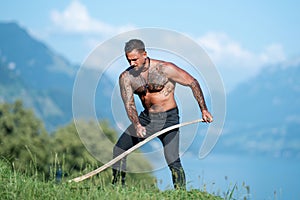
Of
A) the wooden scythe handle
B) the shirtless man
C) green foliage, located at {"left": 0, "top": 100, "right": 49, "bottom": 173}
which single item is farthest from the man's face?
green foliage, located at {"left": 0, "top": 100, "right": 49, "bottom": 173}

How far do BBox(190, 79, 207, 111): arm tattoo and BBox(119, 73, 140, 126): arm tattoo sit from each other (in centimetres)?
79

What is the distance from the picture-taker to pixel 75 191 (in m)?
6.88

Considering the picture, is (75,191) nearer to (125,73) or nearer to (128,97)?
(128,97)

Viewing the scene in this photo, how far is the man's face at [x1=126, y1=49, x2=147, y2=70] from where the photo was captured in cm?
784

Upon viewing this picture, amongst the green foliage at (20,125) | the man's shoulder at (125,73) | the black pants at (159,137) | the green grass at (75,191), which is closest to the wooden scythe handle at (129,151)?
the black pants at (159,137)

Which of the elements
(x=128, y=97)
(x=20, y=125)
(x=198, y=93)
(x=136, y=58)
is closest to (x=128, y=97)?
(x=128, y=97)

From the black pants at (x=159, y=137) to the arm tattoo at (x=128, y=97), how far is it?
117 millimetres

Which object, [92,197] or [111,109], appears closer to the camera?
[92,197]

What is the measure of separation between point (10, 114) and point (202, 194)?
47.4 meters

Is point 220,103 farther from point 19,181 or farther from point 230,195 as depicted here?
point 19,181

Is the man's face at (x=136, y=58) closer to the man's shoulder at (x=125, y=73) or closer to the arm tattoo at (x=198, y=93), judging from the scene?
the man's shoulder at (x=125, y=73)

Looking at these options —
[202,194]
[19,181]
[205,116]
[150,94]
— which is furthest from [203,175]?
[19,181]

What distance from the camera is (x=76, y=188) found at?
22.8 ft

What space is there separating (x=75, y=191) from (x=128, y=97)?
167 centimetres
